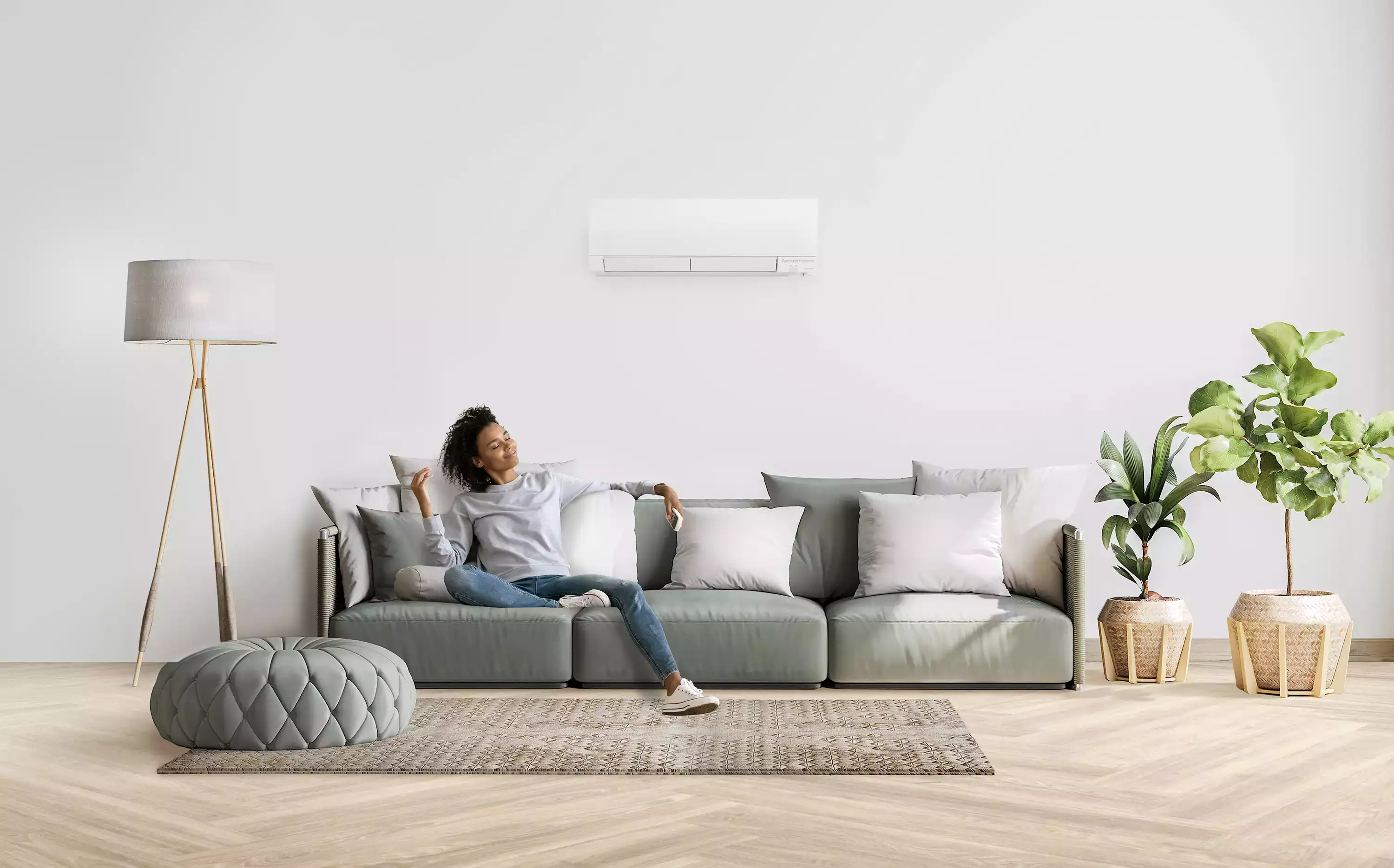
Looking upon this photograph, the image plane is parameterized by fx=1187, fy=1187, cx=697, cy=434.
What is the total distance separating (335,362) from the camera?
217 inches

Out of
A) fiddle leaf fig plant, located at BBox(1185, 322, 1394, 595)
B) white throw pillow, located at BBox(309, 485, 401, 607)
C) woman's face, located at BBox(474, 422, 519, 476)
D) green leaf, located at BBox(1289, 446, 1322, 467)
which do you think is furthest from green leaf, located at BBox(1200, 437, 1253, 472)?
white throw pillow, located at BBox(309, 485, 401, 607)

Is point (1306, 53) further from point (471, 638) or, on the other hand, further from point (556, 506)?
point (471, 638)

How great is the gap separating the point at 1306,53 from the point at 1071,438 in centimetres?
206

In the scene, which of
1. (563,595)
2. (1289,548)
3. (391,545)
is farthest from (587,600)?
(1289,548)

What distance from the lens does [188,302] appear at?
4.83 meters

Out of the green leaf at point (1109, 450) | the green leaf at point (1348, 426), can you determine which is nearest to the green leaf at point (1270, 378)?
the green leaf at point (1348, 426)

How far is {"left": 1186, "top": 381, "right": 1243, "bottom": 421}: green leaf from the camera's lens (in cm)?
482

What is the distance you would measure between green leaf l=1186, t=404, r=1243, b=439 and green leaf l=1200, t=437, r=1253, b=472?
0.03m

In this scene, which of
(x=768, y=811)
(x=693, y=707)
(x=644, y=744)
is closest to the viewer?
(x=768, y=811)

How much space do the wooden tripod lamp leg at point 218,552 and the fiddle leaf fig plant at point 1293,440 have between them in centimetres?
401

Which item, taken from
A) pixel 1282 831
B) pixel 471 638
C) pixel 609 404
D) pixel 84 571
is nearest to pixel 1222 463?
pixel 1282 831

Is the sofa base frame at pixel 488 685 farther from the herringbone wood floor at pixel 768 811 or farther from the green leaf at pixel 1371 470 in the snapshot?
the green leaf at pixel 1371 470

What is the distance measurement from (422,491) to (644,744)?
5.24 feet

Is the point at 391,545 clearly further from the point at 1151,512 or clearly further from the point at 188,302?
the point at 1151,512
